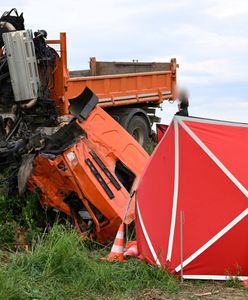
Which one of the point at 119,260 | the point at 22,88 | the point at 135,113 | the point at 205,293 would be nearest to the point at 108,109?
the point at 135,113

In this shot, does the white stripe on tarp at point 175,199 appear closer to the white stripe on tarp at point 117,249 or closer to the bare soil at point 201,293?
the bare soil at point 201,293

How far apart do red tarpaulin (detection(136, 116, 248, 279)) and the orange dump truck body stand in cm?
586

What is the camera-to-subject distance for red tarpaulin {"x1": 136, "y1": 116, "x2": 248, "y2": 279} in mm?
6434

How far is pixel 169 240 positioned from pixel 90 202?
2090 mm

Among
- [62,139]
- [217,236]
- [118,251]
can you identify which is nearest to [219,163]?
[217,236]

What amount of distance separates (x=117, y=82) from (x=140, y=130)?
147 centimetres

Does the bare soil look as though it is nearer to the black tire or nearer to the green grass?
the green grass

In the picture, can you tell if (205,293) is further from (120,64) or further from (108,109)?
(120,64)

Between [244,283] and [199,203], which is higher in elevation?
[199,203]

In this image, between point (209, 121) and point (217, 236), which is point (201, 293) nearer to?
point (217, 236)

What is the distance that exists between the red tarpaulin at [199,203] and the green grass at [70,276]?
0.31 meters

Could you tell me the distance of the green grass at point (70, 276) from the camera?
5.80 m

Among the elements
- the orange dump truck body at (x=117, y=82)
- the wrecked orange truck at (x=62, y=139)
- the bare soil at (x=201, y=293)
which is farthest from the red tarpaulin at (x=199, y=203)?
the orange dump truck body at (x=117, y=82)

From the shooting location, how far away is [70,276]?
618 cm
